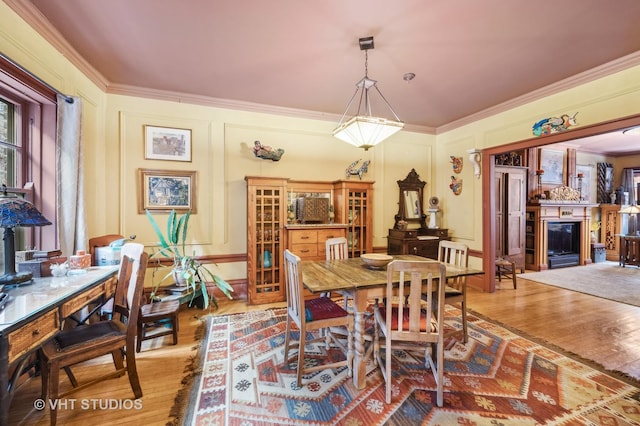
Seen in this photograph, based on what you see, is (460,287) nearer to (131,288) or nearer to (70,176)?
(131,288)

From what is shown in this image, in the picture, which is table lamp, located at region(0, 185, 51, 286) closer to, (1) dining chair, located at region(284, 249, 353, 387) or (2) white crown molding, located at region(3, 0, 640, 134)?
(2) white crown molding, located at region(3, 0, 640, 134)

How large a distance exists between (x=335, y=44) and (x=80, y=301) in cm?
301

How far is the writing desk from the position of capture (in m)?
1.29

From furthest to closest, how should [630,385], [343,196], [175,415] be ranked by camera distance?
[343,196], [630,385], [175,415]

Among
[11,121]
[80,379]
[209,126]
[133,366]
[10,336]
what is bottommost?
[80,379]

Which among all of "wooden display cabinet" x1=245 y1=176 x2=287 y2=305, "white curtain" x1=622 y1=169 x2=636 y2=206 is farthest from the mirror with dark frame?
"white curtain" x1=622 y1=169 x2=636 y2=206

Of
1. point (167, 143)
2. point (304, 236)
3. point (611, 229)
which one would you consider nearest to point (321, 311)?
point (304, 236)

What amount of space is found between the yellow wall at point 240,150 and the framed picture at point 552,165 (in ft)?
10.1

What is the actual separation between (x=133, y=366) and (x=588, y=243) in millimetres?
9333

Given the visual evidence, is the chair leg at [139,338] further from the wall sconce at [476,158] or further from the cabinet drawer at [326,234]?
the wall sconce at [476,158]

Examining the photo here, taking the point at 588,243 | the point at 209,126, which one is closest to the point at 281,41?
the point at 209,126

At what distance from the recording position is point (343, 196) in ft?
14.3

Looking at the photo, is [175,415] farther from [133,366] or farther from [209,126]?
[209,126]

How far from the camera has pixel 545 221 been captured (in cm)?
609
